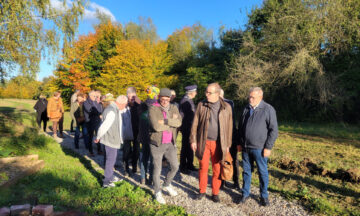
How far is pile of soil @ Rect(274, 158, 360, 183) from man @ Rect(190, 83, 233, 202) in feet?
9.60

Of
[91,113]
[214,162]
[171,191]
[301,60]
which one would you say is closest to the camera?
[214,162]

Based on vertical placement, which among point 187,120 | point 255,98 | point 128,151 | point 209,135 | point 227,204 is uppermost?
point 255,98

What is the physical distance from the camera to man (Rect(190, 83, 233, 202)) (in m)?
3.97

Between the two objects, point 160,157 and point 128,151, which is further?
point 128,151

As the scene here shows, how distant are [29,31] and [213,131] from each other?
7.83 meters

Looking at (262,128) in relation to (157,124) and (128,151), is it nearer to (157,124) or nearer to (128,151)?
(157,124)

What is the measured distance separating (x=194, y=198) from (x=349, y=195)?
9.85 feet

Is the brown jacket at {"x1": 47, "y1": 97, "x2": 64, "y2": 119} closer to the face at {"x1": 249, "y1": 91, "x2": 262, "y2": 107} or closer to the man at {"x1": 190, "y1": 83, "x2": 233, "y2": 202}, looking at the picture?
the man at {"x1": 190, "y1": 83, "x2": 233, "y2": 202}

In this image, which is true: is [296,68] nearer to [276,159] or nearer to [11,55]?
[276,159]

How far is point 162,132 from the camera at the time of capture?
13.2 ft

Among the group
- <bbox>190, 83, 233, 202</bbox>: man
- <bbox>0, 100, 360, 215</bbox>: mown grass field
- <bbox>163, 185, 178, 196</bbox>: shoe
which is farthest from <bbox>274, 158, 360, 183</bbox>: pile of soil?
<bbox>163, 185, 178, 196</bbox>: shoe

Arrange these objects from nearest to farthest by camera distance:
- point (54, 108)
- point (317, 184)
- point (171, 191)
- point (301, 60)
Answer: point (171, 191) → point (317, 184) → point (54, 108) → point (301, 60)

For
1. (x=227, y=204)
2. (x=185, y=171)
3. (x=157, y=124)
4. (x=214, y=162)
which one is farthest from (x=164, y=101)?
(x=185, y=171)

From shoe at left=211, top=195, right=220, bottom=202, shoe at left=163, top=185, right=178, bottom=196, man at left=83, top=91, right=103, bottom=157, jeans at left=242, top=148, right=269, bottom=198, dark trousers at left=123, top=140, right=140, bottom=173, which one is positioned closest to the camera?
jeans at left=242, top=148, right=269, bottom=198
